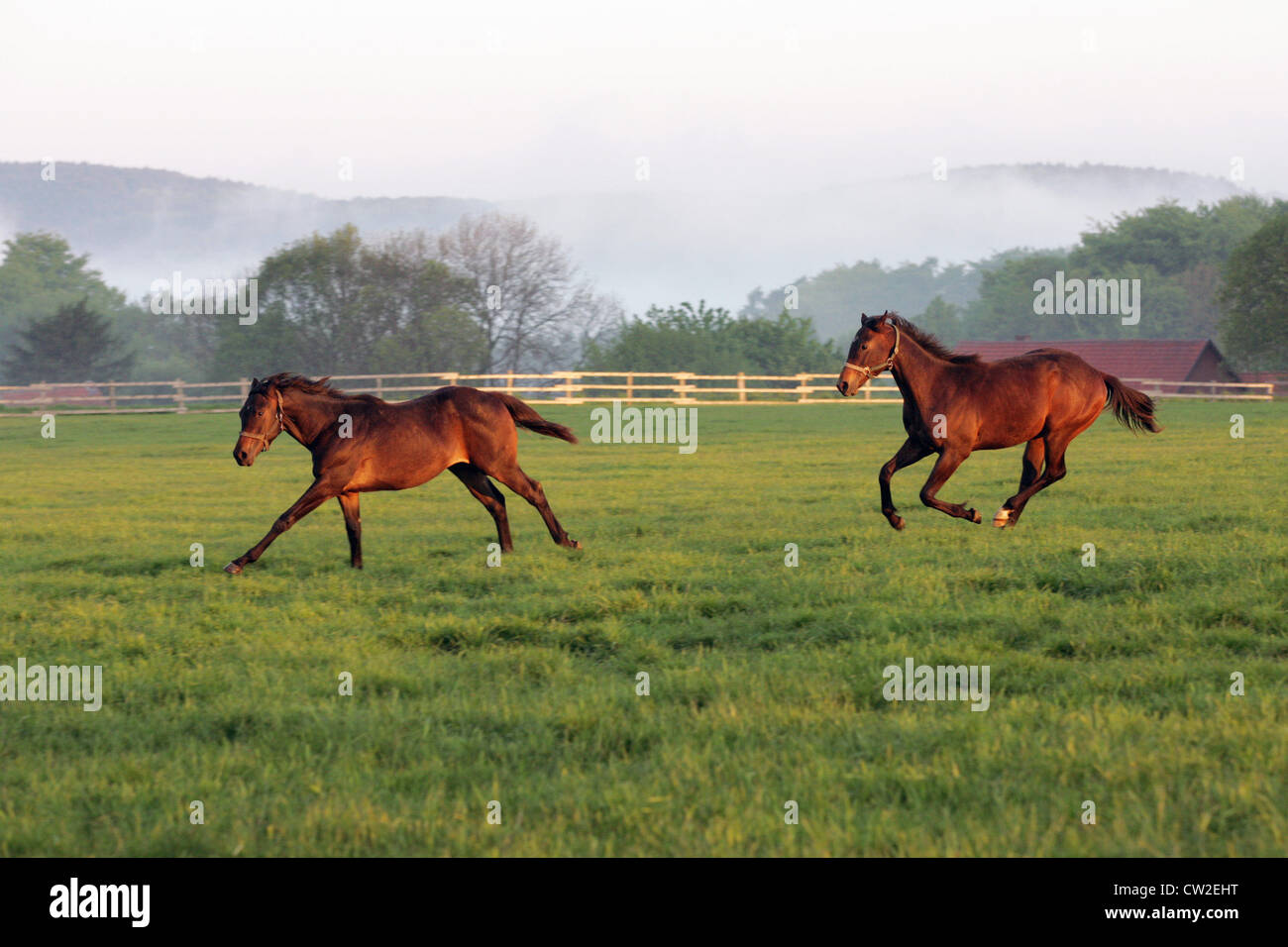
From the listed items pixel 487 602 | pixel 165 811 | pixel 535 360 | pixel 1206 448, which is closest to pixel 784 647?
pixel 487 602

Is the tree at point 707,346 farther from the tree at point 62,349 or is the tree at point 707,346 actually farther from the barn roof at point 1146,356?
the tree at point 62,349

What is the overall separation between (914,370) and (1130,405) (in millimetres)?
2853

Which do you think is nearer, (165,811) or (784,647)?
(165,811)

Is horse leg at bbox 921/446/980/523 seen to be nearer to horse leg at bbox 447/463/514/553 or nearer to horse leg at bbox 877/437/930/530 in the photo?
horse leg at bbox 877/437/930/530

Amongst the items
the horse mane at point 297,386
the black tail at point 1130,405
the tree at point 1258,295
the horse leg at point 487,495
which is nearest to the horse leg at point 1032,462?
the black tail at point 1130,405

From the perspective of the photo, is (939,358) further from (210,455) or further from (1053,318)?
(1053,318)

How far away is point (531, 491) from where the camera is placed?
33.2ft

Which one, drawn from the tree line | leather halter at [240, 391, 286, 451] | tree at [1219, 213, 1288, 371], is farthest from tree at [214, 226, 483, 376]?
leather halter at [240, 391, 286, 451]

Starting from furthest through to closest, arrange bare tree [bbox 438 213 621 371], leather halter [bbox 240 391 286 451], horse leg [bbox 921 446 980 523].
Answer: bare tree [bbox 438 213 621 371] → horse leg [bbox 921 446 980 523] → leather halter [bbox 240 391 286 451]

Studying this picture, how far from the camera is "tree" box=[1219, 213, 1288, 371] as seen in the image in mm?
63031

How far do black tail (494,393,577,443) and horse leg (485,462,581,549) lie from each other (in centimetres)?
42
